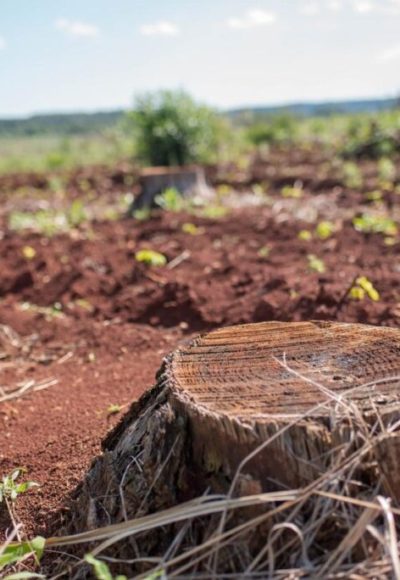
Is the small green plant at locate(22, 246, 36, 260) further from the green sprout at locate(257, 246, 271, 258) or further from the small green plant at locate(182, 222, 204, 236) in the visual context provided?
the green sprout at locate(257, 246, 271, 258)

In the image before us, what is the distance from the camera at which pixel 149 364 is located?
3.50 metres

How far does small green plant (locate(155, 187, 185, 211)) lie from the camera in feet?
26.6

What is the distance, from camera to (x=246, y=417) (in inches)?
65.7

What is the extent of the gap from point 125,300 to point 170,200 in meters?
3.62

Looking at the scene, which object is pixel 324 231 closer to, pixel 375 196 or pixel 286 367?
pixel 375 196

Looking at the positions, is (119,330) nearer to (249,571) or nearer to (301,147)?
(249,571)

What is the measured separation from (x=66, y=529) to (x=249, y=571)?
655 millimetres

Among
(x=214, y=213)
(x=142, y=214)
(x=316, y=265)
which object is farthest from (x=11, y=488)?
(x=142, y=214)

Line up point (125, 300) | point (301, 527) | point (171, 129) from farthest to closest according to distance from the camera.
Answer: point (171, 129) < point (125, 300) < point (301, 527)

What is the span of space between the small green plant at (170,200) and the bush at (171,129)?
381cm

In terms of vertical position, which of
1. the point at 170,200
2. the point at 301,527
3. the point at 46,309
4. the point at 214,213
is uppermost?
the point at 301,527

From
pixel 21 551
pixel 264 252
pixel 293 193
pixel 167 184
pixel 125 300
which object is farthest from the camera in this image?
pixel 293 193

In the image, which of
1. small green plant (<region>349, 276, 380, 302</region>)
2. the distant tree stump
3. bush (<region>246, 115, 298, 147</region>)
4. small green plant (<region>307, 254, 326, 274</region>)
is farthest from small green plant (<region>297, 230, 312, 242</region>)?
bush (<region>246, 115, 298, 147</region>)

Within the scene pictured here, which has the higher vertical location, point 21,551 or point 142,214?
point 21,551
